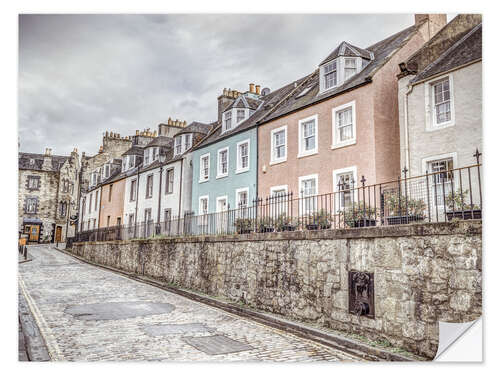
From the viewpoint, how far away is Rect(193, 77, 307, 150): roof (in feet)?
49.1

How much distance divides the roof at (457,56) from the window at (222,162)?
7.36 meters

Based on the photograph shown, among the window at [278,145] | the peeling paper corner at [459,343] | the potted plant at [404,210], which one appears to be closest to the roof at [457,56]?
the potted plant at [404,210]

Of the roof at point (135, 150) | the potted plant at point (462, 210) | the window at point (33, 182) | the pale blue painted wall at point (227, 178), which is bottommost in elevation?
the potted plant at point (462, 210)

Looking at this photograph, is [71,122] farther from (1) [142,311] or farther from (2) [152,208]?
(2) [152,208]

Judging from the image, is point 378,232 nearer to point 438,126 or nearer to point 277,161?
point 438,126

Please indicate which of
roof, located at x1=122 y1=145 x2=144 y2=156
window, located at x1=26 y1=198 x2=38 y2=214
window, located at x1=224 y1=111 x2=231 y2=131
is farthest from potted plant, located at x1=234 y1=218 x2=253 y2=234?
roof, located at x1=122 y1=145 x2=144 y2=156

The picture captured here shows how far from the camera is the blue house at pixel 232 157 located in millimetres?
14008

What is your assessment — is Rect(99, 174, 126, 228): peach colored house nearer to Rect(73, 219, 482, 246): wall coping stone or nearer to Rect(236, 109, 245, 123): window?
Rect(236, 109, 245, 123): window

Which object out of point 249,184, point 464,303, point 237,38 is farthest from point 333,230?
point 249,184

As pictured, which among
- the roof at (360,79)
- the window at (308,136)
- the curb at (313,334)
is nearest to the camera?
the curb at (313,334)

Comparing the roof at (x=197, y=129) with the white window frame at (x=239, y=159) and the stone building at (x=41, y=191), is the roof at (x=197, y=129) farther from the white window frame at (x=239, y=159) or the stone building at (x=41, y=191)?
the stone building at (x=41, y=191)

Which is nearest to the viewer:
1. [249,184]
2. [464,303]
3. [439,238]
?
[464,303]
